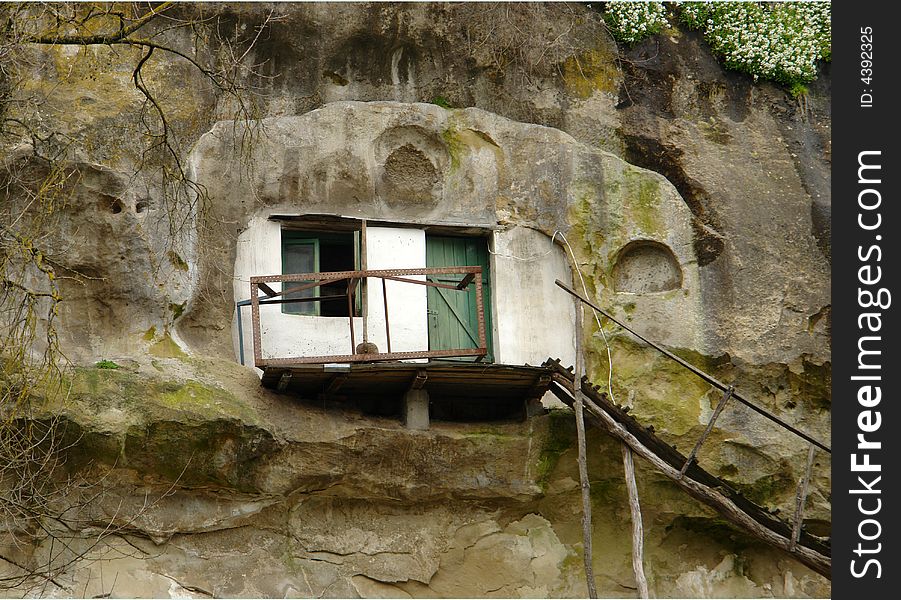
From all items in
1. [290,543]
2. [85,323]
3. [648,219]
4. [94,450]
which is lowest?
[290,543]

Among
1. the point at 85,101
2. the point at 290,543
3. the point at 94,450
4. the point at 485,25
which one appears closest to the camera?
the point at 94,450

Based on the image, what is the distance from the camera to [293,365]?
11820 mm

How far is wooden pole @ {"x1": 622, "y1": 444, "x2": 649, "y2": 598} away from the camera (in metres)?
11.5

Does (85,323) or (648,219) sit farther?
Result: (648,219)

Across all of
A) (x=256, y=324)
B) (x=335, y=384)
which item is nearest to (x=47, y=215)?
(x=256, y=324)

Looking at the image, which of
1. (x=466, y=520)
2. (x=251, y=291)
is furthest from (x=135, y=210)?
(x=466, y=520)

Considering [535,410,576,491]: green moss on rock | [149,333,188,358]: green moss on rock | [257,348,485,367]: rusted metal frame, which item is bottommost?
[535,410,576,491]: green moss on rock

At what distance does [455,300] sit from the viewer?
13852mm

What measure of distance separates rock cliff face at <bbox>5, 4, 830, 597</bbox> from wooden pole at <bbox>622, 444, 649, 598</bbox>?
0.87 meters

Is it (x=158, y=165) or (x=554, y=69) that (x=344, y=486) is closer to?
(x=158, y=165)

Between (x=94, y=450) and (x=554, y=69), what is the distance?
21.0ft

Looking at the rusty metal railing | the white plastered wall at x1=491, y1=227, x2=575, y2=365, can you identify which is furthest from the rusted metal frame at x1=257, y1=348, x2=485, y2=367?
the white plastered wall at x1=491, y1=227, x2=575, y2=365

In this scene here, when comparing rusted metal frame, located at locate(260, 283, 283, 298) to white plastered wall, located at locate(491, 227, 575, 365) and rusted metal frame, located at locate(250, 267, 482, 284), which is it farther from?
white plastered wall, located at locate(491, 227, 575, 365)

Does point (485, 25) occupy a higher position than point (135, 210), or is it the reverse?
point (485, 25)
